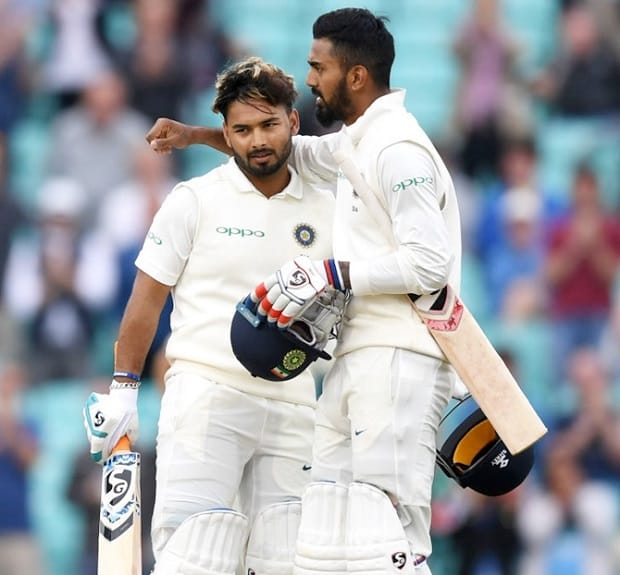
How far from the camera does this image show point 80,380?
8.95 metres

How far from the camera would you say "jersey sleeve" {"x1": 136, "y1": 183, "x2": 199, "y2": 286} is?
5.20 m

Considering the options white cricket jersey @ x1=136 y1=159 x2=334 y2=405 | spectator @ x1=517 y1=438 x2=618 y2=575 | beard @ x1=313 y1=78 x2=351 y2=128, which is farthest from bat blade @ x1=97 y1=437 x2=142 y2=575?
spectator @ x1=517 y1=438 x2=618 y2=575

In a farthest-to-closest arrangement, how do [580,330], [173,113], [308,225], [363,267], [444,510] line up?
[173,113] → [580,330] → [444,510] → [308,225] → [363,267]

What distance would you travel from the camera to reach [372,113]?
15.8 feet

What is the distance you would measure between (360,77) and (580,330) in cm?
433

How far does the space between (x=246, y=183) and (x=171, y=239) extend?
316 mm

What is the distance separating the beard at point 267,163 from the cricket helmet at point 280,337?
1.91 ft

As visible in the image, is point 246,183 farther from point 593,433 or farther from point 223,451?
point 593,433

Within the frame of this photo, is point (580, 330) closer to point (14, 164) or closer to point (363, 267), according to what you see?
point (14, 164)

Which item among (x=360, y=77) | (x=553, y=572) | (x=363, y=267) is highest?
(x=360, y=77)

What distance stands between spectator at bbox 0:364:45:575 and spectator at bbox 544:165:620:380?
9.70 ft

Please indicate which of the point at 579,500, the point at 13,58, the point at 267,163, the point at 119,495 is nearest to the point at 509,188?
the point at 579,500

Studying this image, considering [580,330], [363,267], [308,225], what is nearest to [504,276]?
[580,330]

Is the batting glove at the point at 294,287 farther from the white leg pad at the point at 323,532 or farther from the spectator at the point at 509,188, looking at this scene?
the spectator at the point at 509,188
